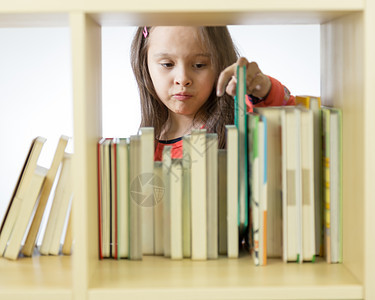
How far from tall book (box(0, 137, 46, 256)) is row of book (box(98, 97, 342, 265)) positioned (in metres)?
0.16

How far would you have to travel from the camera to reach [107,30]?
4.16 metres

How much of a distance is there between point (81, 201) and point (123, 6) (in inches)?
14.3

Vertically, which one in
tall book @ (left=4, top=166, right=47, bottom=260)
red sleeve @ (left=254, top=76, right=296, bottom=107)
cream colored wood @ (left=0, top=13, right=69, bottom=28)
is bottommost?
tall book @ (left=4, top=166, right=47, bottom=260)

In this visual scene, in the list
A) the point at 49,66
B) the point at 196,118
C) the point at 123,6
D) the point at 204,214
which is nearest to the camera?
the point at 123,6

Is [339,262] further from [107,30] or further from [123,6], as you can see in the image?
[107,30]

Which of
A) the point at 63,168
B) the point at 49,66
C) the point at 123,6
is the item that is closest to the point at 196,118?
the point at 63,168

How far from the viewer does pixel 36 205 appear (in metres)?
1.29

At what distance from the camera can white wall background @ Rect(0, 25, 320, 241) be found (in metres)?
4.01

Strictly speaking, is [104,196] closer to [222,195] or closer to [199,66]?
[222,195]

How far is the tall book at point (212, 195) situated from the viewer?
117cm

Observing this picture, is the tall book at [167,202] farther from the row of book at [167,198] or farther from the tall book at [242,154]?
the tall book at [242,154]

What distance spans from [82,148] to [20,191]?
0.32m

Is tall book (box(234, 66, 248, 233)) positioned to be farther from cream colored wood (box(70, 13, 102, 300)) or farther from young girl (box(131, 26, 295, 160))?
young girl (box(131, 26, 295, 160))

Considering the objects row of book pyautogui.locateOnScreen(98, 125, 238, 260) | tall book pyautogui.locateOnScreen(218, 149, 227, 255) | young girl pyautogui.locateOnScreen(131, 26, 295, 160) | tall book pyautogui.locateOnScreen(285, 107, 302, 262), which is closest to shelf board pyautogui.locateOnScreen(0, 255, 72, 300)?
row of book pyautogui.locateOnScreen(98, 125, 238, 260)
